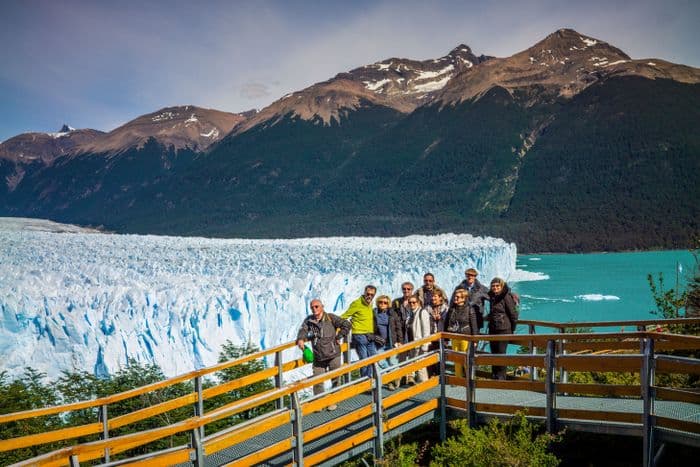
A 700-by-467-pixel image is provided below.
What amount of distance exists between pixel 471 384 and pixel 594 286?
39.1 metres

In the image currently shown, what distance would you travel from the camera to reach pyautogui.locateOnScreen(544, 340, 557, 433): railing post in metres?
4.62

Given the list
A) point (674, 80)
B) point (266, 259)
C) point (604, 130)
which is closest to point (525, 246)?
point (604, 130)

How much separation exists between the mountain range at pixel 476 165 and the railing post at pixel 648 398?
237 ft

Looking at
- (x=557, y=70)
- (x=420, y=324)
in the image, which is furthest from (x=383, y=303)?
(x=557, y=70)

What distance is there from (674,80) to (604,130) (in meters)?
17.7

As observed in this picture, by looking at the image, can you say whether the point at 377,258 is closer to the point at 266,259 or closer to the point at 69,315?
the point at 266,259

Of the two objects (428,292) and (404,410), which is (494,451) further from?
(428,292)

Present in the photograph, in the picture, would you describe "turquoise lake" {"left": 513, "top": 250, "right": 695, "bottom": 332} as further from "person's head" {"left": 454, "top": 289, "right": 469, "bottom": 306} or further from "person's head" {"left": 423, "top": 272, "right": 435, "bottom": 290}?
"person's head" {"left": 454, "top": 289, "right": 469, "bottom": 306}

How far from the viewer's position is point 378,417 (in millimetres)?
4766

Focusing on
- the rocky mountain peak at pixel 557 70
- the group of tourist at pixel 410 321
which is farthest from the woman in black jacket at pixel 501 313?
the rocky mountain peak at pixel 557 70

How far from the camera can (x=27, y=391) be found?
29.5 ft

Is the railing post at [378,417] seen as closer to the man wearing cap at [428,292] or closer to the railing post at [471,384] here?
the railing post at [471,384]

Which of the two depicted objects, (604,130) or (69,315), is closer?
(69,315)

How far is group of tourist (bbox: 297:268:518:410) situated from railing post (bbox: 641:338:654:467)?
1.44 meters
